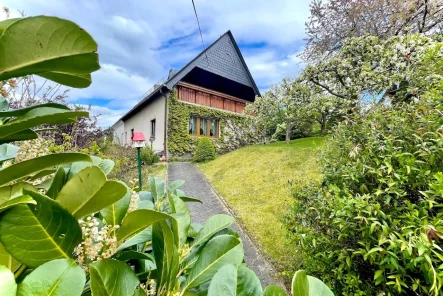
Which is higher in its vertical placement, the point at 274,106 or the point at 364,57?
the point at 364,57

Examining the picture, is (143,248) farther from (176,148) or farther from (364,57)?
(176,148)

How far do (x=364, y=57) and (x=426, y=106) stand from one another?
6759mm

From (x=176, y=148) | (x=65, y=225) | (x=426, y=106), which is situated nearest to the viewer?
(x=65, y=225)

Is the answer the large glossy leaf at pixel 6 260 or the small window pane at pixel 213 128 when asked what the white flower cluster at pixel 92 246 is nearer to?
the large glossy leaf at pixel 6 260

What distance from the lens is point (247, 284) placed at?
1.97 ft

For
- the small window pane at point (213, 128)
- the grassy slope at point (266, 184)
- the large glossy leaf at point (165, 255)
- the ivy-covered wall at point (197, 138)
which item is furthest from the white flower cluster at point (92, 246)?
the small window pane at point (213, 128)

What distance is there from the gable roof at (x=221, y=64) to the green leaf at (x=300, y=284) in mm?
14154

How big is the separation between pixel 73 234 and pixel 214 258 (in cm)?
37

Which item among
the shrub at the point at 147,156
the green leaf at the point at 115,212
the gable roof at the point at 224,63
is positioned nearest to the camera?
the green leaf at the point at 115,212

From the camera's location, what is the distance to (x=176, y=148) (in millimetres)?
14859

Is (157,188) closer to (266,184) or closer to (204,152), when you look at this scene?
(266,184)

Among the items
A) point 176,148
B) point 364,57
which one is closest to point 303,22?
point 364,57

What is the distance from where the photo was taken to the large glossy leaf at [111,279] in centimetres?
50

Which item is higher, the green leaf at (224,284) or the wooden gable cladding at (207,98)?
the wooden gable cladding at (207,98)
